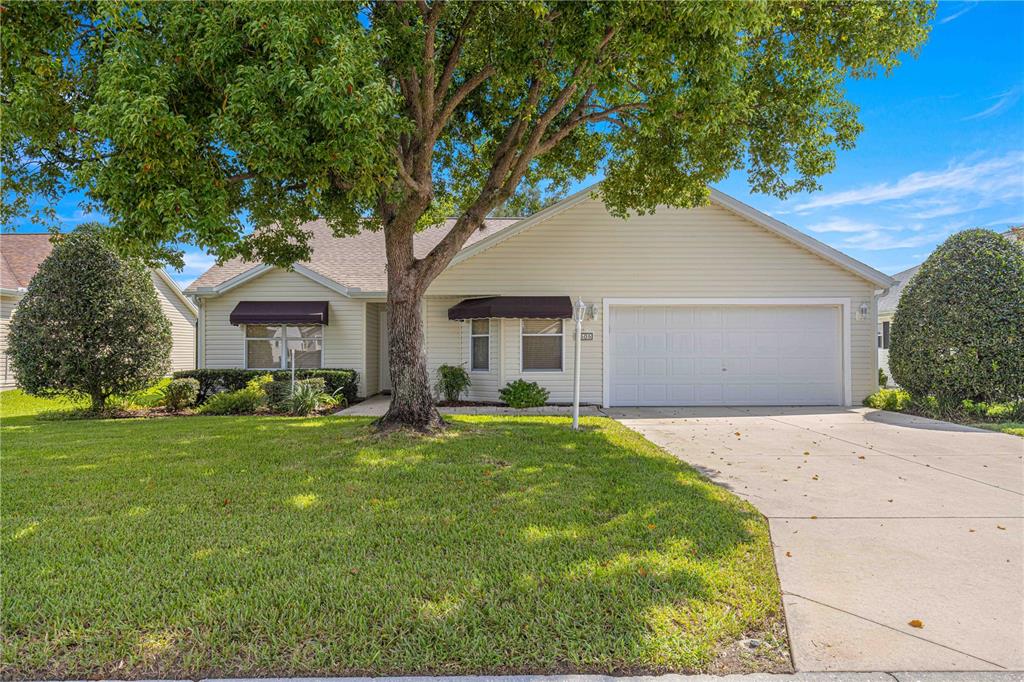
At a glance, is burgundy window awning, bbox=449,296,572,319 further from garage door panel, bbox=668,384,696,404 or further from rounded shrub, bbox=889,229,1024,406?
rounded shrub, bbox=889,229,1024,406

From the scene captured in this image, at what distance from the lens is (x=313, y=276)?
13.7 meters

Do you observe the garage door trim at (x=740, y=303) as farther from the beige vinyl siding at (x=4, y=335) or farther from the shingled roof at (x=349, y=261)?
the beige vinyl siding at (x=4, y=335)

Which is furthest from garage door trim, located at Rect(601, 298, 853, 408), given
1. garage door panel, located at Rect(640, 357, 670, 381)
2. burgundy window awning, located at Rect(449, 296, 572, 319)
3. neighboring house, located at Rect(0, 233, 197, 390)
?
neighboring house, located at Rect(0, 233, 197, 390)

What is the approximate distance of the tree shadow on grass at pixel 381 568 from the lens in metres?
2.57

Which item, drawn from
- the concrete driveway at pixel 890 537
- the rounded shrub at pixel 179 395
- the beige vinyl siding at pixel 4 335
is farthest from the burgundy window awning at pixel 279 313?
the concrete driveway at pixel 890 537

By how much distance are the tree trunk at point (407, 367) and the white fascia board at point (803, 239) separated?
814cm

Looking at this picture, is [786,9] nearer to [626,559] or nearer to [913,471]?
[913,471]

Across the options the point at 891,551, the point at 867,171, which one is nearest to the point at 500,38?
the point at 891,551

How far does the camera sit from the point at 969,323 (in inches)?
Answer: 393

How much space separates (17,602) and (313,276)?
11448 millimetres

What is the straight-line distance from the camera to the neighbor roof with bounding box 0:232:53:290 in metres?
16.0

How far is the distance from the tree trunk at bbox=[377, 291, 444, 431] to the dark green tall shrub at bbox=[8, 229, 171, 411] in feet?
20.6

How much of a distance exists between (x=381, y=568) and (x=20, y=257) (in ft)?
Result: 71.4

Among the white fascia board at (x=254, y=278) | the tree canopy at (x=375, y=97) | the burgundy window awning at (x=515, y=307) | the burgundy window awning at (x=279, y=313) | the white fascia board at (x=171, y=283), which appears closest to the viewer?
the tree canopy at (x=375, y=97)
